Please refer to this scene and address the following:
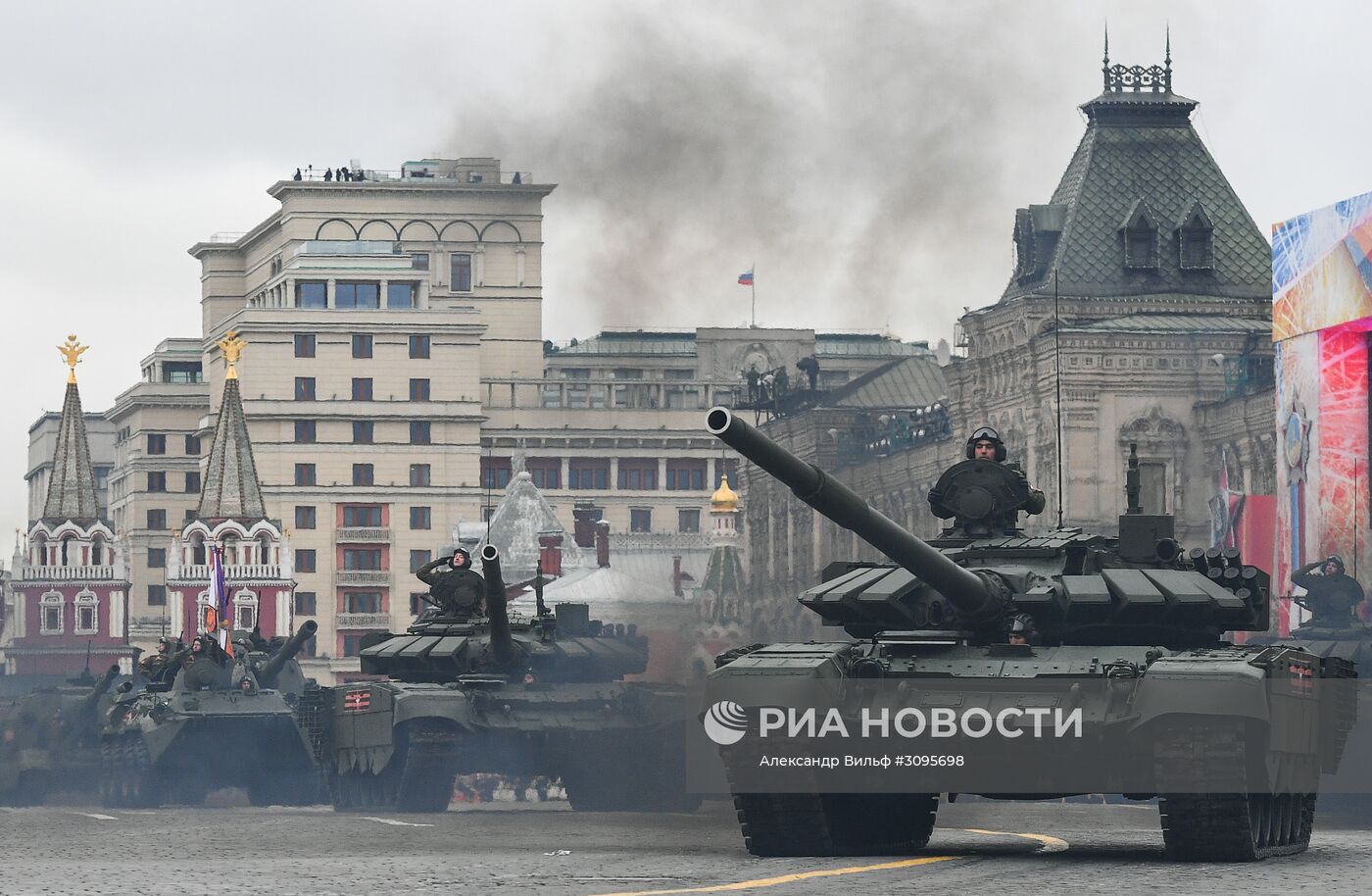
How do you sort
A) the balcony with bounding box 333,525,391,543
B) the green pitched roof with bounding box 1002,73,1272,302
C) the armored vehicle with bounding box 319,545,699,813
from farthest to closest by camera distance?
the balcony with bounding box 333,525,391,543, the green pitched roof with bounding box 1002,73,1272,302, the armored vehicle with bounding box 319,545,699,813

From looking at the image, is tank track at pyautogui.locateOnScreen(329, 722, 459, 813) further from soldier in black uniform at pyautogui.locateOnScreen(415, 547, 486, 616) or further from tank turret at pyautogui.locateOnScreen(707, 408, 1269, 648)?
tank turret at pyautogui.locateOnScreen(707, 408, 1269, 648)

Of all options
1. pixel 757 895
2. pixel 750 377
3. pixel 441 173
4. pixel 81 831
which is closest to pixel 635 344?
pixel 441 173

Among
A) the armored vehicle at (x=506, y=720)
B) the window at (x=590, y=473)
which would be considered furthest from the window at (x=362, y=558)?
the armored vehicle at (x=506, y=720)

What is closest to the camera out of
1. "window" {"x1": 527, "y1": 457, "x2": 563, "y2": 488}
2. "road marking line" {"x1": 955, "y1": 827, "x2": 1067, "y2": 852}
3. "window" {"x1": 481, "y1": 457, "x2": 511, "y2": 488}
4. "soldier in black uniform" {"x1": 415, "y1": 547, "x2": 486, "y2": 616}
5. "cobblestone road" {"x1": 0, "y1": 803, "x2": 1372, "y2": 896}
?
"cobblestone road" {"x1": 0, "y1": 803, "x2": 1372, "y2": 896}

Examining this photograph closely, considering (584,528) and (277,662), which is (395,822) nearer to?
(277,662)

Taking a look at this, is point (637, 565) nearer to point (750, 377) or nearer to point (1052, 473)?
point (750, 377)

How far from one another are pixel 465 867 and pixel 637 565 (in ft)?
335

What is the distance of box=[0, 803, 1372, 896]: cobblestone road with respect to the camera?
2188cm

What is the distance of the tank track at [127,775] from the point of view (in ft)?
163

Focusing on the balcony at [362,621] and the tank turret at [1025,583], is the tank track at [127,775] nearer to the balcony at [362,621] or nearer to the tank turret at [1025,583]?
the tank turret at [1025,583]

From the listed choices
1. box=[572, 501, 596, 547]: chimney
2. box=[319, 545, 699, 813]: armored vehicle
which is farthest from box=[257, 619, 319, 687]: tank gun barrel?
box=[572, 501, 596, 547]: chimney

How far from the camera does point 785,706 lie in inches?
995

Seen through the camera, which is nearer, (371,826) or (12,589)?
(371,826)

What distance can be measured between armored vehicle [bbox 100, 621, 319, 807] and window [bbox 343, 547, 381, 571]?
3872 inches
